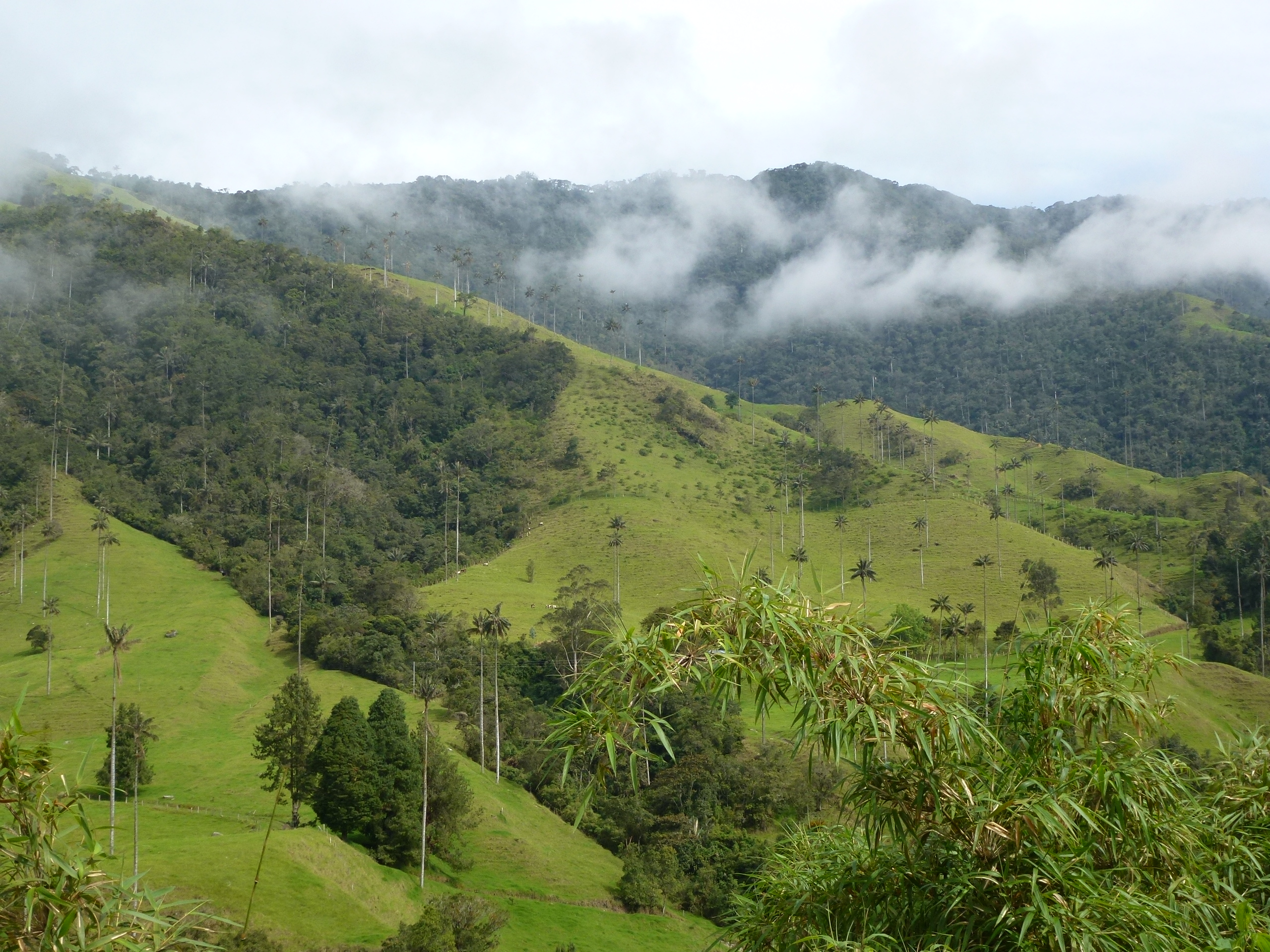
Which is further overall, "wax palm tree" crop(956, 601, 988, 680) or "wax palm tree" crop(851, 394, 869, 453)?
"wax palm tree" crop(851, 394, 869, 453)

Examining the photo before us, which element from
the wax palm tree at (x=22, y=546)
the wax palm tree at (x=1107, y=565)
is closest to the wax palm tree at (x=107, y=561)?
the wax palm tree at (x=22, y=546)

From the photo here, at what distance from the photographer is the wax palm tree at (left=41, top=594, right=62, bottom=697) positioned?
6934 centimetres

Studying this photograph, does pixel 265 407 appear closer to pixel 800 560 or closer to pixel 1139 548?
pixel 1139 548

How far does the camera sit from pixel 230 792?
51.9m

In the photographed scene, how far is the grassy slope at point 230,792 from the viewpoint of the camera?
38.2 m

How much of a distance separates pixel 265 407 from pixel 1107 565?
112 m

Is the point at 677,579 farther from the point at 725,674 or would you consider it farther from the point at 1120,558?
the point at 725,674

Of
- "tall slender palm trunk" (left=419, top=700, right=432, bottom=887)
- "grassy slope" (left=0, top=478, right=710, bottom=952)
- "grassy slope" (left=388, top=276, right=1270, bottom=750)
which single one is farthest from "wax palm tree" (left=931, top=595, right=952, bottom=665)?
"tall slender palm trunk" (left=419, top=700, right=432, bottom=887)

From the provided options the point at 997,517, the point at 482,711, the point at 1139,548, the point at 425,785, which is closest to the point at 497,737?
the point at 482,711

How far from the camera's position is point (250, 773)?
54.9m

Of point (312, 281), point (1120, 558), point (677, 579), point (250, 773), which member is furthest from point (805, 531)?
point (312, 281)

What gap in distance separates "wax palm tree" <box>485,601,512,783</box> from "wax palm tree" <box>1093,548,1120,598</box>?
47.8m

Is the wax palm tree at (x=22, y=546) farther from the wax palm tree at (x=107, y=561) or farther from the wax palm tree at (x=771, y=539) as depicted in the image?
the wax palm tree at (x=771, y=539)

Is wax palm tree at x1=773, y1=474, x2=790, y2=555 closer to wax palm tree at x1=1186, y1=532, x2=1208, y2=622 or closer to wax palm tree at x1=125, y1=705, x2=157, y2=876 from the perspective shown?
wax palm tree at x1=1186, y1=532, x2=1208, y2=622
